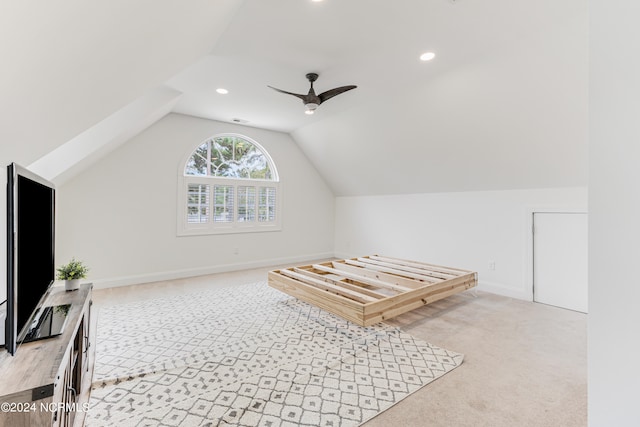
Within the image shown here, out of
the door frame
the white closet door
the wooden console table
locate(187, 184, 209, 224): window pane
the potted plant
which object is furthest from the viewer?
locate(187, 184, 209, 224): window pane

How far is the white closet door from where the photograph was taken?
137 inches

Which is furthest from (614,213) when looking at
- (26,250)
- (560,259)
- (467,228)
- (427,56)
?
(467,228)

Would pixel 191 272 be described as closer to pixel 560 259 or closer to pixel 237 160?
pixel 237 160

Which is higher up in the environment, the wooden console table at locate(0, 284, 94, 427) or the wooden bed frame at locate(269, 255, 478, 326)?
the wooden console table at locate(0, 284, 94, 427)

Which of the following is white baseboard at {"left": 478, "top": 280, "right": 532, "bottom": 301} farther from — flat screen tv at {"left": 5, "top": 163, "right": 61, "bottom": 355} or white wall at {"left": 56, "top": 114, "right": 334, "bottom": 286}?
flat screen tv at {"left": 5, "top": 163, "right": 61, "bottom": 355}

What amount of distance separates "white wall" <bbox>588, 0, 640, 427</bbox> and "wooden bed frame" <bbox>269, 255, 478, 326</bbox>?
6.06 ft

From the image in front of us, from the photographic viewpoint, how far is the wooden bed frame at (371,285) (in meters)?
2.70

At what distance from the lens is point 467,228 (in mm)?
4555

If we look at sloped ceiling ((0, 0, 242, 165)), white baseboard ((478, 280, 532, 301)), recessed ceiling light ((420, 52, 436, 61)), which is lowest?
white baseboard ((478, 280, 532, 301))

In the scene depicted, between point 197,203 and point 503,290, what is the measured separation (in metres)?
4.96

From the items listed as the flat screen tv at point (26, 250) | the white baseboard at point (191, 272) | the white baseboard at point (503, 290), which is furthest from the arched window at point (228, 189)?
the white baseboard at point (503, 290)

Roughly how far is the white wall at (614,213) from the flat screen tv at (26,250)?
1.78m

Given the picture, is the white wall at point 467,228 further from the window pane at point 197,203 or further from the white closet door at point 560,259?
A: the window pane at point 197,203

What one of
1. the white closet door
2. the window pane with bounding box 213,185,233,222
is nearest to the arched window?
the window pane with bounding box 213,185,233,222
